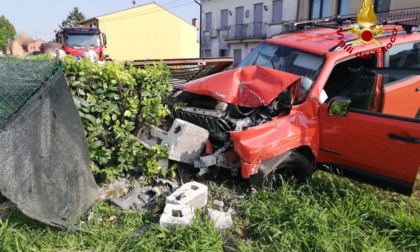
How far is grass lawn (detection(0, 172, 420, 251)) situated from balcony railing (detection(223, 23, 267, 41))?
75.3 ft

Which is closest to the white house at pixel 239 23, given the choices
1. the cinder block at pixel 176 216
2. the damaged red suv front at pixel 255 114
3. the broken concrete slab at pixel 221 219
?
the damaged red suv front at pixel 255 114

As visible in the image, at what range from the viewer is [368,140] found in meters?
3.34

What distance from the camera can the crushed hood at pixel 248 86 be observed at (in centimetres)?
355

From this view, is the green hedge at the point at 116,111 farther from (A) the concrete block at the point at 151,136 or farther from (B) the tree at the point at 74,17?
(B) the tree at the point at 74,17

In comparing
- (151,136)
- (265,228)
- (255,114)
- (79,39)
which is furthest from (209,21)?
(265,228)

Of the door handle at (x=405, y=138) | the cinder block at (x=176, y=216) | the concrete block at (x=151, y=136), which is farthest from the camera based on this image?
the concrete block at (x=151, y=136)

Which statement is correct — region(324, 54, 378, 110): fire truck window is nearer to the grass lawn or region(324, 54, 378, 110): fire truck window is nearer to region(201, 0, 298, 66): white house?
the grass lawn

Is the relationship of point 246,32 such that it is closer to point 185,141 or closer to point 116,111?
point 185,141

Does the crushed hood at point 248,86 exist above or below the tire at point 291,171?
above

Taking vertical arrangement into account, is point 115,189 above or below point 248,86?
below

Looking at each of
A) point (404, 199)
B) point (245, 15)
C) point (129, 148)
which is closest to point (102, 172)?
point (129, 148)

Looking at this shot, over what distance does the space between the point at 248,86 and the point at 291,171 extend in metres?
1.18

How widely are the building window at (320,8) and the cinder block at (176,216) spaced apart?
20139 millimetres

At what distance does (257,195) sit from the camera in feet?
11.5
